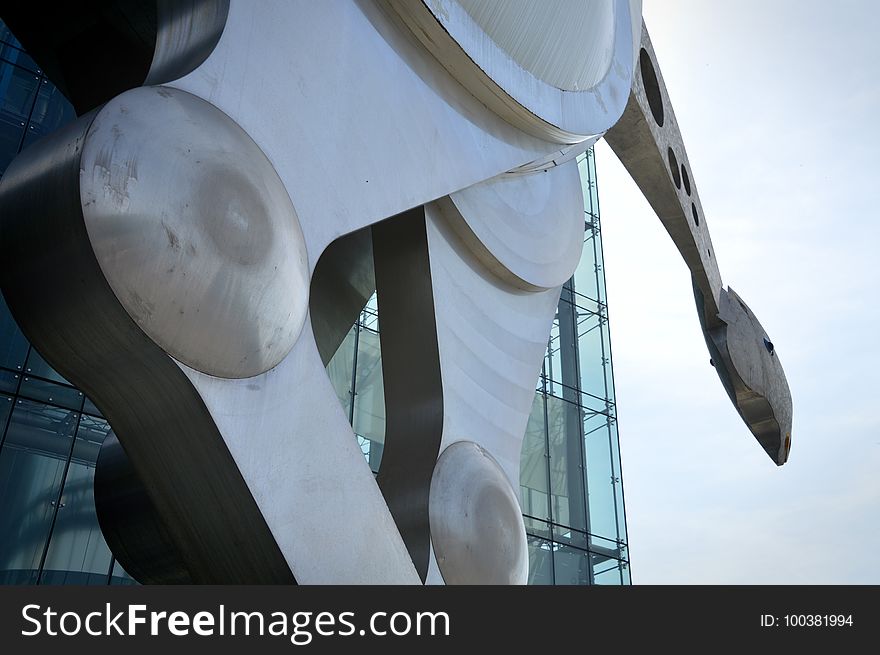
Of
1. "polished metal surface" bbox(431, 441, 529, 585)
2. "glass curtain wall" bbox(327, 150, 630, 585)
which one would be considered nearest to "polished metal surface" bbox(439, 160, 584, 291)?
"polished metal surface" bbox(431, 441, 529, 585)

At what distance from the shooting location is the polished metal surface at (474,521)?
385 cm

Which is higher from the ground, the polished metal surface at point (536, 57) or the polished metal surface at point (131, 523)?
the polished metal surface at point (536, 57)

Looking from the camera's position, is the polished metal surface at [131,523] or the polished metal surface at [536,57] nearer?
the polished metal surface at [536,57]

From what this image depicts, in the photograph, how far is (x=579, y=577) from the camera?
1470cm

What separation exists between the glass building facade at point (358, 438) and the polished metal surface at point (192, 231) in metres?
7.40

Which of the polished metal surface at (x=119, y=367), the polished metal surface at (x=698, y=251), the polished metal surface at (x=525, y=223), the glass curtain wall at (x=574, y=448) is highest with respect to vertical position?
the glass curtain wall at (x=574, y=448)

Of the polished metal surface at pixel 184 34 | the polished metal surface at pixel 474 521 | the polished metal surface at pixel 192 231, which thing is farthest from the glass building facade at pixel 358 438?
the polished metal surface at pixel 192 231

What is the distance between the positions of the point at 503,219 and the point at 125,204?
258cm

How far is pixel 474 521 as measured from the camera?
3955 mm

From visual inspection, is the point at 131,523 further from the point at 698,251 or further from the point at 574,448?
the point at 574,448

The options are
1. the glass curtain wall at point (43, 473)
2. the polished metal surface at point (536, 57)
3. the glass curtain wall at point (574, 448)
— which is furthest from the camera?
the glass curtain wall at point (574, 448)

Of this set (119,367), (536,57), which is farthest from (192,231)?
(536,57)

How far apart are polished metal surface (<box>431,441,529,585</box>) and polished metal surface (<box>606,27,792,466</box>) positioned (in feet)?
10.4

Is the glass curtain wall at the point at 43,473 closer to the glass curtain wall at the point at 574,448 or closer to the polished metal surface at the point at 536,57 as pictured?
the glass curtain wall at the point at 574,448
